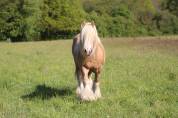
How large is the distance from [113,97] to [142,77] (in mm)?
4217

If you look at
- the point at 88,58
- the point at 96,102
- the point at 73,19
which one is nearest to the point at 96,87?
the point at 96,102

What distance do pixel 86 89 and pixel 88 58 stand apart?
2.46 feet

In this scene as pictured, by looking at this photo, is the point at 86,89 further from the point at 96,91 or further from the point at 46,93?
the point at 46,93

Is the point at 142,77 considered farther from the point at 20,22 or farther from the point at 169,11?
the point at 169,11

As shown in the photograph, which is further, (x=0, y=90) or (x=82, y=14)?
(x=82, y=14)

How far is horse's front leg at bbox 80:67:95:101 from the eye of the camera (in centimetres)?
1038

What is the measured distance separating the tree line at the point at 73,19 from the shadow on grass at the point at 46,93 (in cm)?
5470

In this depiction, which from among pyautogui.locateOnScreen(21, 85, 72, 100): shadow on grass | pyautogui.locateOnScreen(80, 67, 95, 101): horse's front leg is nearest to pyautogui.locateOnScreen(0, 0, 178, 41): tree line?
pyautogui.locateOnScreen(21, 85, 72, 100): shadow on grass

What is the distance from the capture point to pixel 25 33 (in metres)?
67.1

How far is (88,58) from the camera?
10.4 metres

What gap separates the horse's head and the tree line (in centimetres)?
5706

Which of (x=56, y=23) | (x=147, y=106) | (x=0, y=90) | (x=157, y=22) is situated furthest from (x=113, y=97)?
(x=157, y=22)

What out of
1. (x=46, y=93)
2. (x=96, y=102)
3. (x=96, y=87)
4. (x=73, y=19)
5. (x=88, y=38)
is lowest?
(x=73, y=19)

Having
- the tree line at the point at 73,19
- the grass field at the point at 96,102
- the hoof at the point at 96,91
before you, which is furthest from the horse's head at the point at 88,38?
the tree line at the point at 73,19
